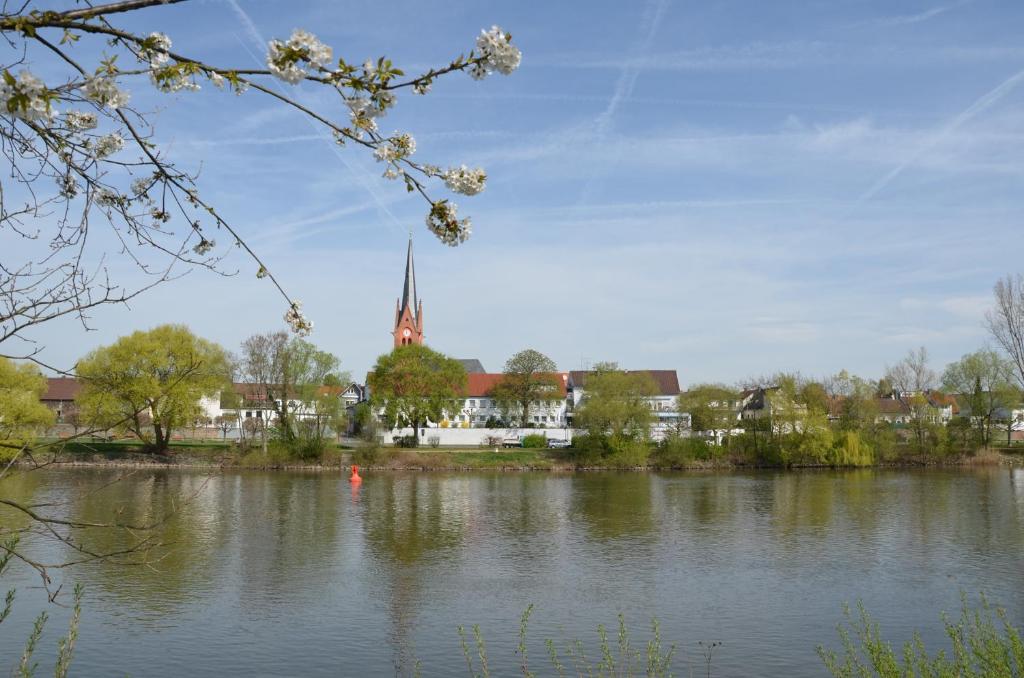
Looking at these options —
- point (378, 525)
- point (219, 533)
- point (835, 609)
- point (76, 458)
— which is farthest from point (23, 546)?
point (76, 458)

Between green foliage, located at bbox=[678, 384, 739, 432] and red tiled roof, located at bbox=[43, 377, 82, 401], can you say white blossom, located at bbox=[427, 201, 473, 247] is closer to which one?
green foliage, located at bbox=[678, 384, 739, 432]

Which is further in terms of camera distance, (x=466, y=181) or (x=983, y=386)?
(x=983, y=386)

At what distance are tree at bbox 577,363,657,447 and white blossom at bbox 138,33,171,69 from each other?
57.9 m

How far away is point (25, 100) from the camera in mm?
2877

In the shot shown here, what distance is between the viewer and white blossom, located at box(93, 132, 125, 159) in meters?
4.30

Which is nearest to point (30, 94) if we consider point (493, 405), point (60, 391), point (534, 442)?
point (534, 442)

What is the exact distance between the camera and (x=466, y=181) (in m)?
3.67

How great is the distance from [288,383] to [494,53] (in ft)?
195

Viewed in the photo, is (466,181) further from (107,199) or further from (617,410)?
(617,410)

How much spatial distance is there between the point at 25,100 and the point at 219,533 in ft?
85.4

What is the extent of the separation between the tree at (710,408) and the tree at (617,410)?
17.5ft

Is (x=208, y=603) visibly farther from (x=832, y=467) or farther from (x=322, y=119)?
(x=832, y=467)

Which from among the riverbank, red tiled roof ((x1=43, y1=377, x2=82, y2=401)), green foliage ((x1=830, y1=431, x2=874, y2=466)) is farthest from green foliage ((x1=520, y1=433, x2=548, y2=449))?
red tiled roof ((x1=43, y1=377, x2=82, y2=401))

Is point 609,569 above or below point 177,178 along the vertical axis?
below
